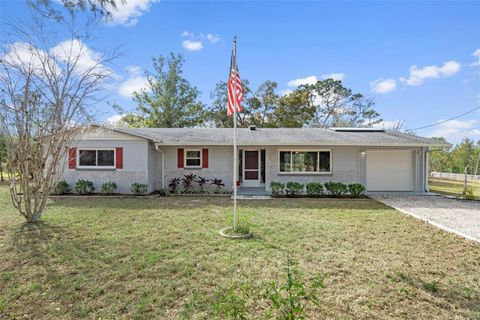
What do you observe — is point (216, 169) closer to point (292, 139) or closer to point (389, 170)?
point (292, 139)

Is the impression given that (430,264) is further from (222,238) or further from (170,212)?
(170,212)

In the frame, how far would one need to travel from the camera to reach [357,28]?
11.1 m

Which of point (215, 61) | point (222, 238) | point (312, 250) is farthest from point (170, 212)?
point (215, 61)

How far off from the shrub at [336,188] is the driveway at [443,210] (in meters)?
1.34

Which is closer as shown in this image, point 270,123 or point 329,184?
point 329,184

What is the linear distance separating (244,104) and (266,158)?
16.9 metres

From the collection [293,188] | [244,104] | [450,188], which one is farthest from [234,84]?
[244,104]

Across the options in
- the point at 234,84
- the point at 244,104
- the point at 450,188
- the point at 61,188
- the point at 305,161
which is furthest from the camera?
the point at 244,104

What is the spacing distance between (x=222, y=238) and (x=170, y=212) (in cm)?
327

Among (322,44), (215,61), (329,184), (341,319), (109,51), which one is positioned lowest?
(341,319)

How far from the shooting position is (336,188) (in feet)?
37.5

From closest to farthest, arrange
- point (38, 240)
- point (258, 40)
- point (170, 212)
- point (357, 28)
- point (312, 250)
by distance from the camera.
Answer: point (312, 250) → point (38, 240) → point (170, 212) → point (357, 28) → point (258, 40)

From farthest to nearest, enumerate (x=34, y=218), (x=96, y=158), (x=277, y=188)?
(x=96, y=158) < (x=277, y=188) < (x=34, y=218)

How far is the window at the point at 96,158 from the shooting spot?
12.1m
